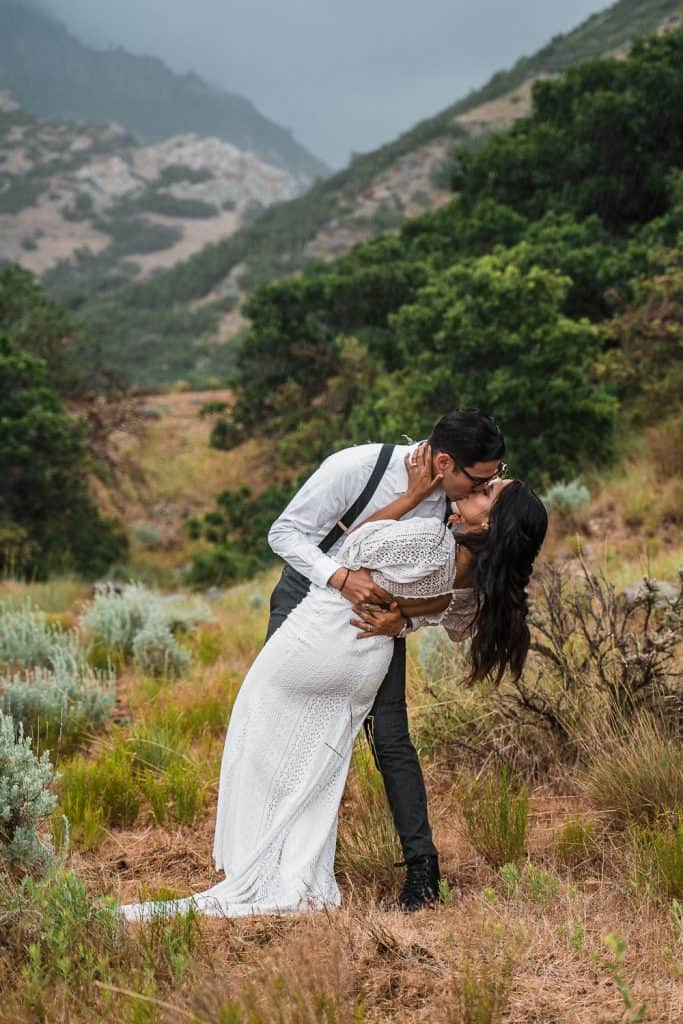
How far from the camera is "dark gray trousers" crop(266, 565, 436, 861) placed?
9.96 feet

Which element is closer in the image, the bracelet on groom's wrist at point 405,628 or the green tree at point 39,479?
the bracelet on groom's wrist at point 405,628

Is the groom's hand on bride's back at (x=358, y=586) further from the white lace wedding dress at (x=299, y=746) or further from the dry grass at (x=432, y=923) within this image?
the dry grass at (x=432, y=923)

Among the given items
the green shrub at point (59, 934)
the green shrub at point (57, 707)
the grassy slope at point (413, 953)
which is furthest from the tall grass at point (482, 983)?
the green shrub at point (57, 707)

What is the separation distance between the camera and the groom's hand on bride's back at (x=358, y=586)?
2877 millimetres

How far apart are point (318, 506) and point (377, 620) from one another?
1.50 ft

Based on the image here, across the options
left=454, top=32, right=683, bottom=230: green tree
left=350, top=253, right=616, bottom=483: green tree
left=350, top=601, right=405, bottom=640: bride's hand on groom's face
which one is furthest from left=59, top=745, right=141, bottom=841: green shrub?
left=454, top=32, right=683, bottom=230: green tree

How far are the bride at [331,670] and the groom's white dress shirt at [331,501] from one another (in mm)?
69

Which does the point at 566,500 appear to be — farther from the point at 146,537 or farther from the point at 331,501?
the point at 146,537

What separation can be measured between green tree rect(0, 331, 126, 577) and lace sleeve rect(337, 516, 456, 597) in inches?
510

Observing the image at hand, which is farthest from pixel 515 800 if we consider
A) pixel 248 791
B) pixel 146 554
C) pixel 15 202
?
pixel 15 202

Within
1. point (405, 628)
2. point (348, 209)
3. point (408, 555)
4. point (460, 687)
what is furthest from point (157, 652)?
point (348, 209)

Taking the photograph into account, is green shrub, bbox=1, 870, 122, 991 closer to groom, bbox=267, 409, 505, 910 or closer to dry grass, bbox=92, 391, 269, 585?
groom, bbox=267, 409, 505, 910

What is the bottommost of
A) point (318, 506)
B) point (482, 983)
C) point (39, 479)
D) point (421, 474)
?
point (39, 479)

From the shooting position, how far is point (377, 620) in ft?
9.49
